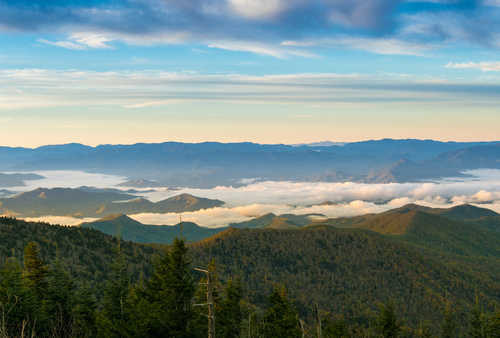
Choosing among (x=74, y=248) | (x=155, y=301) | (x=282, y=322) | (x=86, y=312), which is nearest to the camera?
(x=155, y=301)

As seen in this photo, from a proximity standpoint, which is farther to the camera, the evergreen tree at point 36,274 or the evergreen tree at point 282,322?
the evergreen tree at point 282,322

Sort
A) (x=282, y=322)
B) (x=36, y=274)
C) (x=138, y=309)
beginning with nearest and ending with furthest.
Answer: (x=138, y=309)
(x=36, y=274)
(x=282, y=322)

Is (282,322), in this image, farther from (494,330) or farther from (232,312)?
(494,330)

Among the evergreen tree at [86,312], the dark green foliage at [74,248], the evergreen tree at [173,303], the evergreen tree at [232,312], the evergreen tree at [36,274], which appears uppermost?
the evergreen tree at [173,303]

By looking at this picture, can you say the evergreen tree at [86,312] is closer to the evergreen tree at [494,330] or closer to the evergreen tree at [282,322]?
the evergreen tree at [282,322]

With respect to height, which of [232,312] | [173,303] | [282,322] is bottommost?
[232,312]

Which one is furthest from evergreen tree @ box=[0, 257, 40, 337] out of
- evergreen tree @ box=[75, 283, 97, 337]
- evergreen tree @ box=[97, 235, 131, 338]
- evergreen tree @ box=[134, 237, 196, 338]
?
evergreen tree @ box=[134, 237, 196, 338]

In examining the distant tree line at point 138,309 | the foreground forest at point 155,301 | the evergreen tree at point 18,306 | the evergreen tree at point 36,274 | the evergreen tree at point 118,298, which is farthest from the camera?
the evergreen tree at point 36,274

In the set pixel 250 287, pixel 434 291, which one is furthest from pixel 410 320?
pixel 250 287

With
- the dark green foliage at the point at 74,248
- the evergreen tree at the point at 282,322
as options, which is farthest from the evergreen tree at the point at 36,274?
the dark green foliage at the point at 74,248

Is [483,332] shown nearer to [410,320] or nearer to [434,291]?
[410,320]

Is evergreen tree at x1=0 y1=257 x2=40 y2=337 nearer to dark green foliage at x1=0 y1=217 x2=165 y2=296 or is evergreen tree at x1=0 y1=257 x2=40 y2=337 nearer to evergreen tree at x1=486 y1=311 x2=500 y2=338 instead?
evergreen tree at x1=486 y1=311 x2=500 y2=338

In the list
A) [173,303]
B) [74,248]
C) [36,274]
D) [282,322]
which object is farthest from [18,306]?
[74,248]

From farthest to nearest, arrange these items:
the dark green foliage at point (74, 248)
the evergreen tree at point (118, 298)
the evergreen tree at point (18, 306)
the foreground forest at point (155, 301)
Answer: the dark green foliage at point (74, 248) < the evergreen tree at point (118, 298) < the evergreen tree at point (18, 306) < the foreground forest at point (155, 301)
